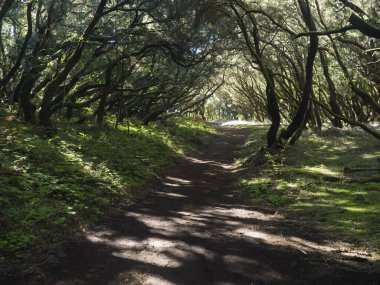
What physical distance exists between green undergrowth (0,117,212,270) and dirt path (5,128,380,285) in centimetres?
57

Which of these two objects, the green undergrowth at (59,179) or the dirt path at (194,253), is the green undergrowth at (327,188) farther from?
the green undergrowth at (59,179)

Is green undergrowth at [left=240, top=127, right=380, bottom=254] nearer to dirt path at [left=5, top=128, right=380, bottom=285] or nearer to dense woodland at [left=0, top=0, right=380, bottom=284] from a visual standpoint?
dense woodland at [left=0, top=0, right=380, bottom=284]

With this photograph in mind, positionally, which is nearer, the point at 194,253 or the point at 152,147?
the point at 194,253

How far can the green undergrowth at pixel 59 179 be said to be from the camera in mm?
6625

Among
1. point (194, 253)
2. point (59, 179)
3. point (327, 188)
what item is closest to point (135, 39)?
point (59, 179)

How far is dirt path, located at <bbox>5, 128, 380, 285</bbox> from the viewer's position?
5.52 metres

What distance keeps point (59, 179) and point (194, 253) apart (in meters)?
4.30

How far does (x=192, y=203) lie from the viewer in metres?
10.4

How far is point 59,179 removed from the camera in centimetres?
934

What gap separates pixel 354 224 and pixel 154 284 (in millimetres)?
4413

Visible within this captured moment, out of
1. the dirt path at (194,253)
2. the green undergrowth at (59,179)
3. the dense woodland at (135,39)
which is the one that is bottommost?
the dirt path at (194,253)

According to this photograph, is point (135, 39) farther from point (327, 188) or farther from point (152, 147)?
point (327, 188)

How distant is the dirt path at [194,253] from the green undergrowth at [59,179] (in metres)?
0.57

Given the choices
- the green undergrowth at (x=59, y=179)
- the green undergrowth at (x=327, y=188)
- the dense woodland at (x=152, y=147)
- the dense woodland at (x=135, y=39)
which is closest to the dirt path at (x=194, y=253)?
the dense woodland at (x=152, y=147)
